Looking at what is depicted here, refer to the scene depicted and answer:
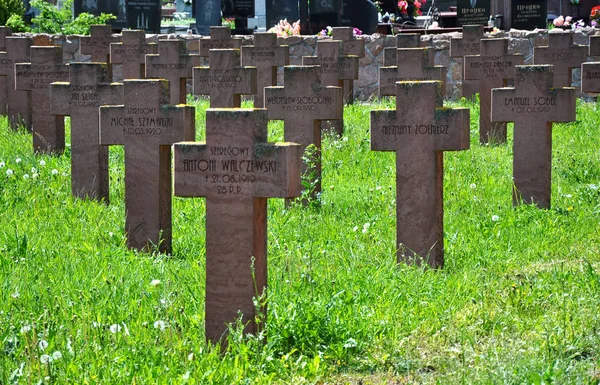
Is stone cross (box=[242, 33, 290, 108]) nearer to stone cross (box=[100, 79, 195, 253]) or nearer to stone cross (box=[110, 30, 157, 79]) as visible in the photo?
stone cross (box=[110, 30, 157, 79])

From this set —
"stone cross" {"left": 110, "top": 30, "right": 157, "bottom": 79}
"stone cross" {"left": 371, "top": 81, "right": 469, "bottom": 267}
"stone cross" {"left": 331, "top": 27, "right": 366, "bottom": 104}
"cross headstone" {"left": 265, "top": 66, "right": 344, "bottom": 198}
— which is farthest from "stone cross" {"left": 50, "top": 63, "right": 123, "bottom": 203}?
"stone cross" {"left": 331, "top": 27, "right": 366, "bottom": 104}

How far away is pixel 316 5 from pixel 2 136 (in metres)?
9.93

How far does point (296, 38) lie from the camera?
18.4 m

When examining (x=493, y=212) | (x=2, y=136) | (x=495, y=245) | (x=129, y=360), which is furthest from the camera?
(x=2, y=136)

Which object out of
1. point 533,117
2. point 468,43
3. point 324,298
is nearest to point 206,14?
point 468,43

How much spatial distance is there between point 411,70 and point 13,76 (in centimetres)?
469

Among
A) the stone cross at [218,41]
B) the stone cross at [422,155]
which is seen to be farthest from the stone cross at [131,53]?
the stone cross at [422,155]

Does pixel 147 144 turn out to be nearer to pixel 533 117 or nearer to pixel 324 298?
pixel 324 298

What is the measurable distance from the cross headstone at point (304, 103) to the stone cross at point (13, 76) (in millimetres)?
4855

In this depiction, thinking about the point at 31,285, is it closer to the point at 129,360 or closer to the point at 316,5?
the point at 129,360

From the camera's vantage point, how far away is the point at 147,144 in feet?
24.1

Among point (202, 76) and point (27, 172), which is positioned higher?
point (202, 76)

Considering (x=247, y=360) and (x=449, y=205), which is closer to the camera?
(x=247, y=360)

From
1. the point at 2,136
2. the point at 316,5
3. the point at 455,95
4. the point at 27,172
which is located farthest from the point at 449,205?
the point at 316,5
